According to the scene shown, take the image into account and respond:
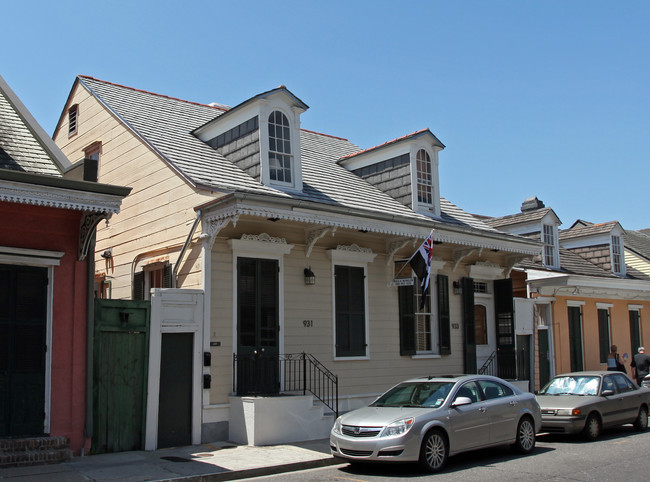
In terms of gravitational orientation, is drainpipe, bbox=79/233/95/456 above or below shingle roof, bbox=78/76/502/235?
below

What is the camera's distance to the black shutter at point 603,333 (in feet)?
72.8

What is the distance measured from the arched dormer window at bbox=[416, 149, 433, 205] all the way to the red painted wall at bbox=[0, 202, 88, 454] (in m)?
9.03

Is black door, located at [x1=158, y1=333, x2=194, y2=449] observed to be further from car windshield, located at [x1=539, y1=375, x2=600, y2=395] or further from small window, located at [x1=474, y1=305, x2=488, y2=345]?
small window, located at [x1=474, y1=305, x2=488, y2=345]

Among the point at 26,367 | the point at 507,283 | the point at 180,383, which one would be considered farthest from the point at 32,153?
the point at 507,283

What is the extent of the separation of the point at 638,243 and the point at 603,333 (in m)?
10.2

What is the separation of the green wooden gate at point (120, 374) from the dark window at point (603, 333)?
16371mm

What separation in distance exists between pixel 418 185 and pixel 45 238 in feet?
31.3

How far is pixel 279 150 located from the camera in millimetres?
14289

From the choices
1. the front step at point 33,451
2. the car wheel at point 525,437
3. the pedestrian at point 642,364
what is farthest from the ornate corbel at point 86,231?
the pedestrian at point 642,364

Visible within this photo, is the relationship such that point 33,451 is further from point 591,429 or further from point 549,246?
point 549,246

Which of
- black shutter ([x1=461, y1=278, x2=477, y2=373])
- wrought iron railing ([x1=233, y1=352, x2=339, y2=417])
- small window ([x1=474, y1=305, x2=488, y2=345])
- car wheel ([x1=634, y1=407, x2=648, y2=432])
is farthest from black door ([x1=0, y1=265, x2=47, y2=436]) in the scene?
small window ([x1=474, y1=305, x2=488, y2=345])

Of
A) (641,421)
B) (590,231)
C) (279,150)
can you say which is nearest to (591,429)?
(641,421)

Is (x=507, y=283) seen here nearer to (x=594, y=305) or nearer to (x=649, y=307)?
(x=594, y=305)

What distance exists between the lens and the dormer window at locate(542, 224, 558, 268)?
22.1 metres
